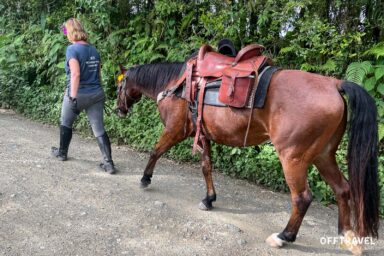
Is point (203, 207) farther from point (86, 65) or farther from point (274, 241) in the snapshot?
point (86, 65)

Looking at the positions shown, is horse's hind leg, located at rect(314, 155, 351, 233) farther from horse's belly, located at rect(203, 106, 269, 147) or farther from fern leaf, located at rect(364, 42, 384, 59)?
fern leaf, located at rect(364, 42, 384, 59)

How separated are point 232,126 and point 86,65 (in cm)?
245

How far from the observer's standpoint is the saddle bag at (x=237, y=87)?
3.86 metres

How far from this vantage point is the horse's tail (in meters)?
3.53

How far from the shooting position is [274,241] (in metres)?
3.92

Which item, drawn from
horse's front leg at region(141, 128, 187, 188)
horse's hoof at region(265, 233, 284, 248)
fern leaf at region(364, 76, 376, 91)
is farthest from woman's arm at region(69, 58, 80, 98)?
fern leaf at region(364, 76, 376, 91)

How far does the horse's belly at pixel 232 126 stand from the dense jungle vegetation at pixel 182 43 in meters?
1.48

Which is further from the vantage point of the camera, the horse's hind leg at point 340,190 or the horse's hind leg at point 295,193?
the horse's hind leg at point 340,190

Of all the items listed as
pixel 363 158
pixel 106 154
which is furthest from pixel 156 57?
pixel 363 158

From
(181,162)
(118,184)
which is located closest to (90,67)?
(118,184)

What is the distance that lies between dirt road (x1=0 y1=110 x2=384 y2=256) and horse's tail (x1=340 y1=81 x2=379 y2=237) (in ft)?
1.61

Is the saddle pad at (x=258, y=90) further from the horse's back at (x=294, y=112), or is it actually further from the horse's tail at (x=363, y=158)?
the horse's tail at (x=363, y=158)

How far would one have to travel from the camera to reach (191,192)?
17.4 feet

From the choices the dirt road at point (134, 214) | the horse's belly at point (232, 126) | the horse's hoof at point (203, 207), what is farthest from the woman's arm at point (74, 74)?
the horse's hoof at point (203, 207)
